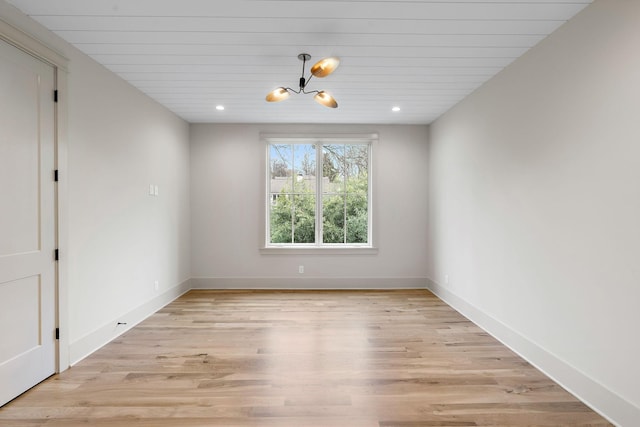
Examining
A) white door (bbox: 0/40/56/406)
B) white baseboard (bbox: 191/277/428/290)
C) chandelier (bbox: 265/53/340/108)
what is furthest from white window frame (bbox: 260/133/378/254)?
white door (bbox: 0/40/56/406)

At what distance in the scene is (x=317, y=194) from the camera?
540 cm

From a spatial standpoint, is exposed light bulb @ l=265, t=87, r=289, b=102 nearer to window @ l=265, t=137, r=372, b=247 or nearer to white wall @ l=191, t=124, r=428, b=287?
white wall @ l=191, t=124, r=428, b=287

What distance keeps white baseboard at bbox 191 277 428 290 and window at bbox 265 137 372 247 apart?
546mm

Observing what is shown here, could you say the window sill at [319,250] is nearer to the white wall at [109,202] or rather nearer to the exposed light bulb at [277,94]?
the white wall at [109,202]

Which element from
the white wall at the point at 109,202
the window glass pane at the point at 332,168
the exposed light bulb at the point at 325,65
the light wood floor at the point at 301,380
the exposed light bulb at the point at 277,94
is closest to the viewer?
the light wood floor at the point at 301,380

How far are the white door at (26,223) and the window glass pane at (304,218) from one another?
3.27 m

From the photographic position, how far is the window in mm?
5406

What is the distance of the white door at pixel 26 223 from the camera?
219cm

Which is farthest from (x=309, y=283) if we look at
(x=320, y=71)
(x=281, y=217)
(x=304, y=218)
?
(x=320, y=71)

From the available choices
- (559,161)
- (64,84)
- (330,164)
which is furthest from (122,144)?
(559,161)

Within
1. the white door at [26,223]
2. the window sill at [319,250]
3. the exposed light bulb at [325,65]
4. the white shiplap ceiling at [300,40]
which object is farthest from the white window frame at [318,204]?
the white door at [26,223]

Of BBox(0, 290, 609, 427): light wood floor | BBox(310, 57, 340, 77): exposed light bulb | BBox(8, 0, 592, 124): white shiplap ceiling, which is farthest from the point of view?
BBox(310, 57, 340, 77): exposed light bulb

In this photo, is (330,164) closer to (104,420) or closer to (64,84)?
(64,84)

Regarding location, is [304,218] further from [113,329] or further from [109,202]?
[113,329]
